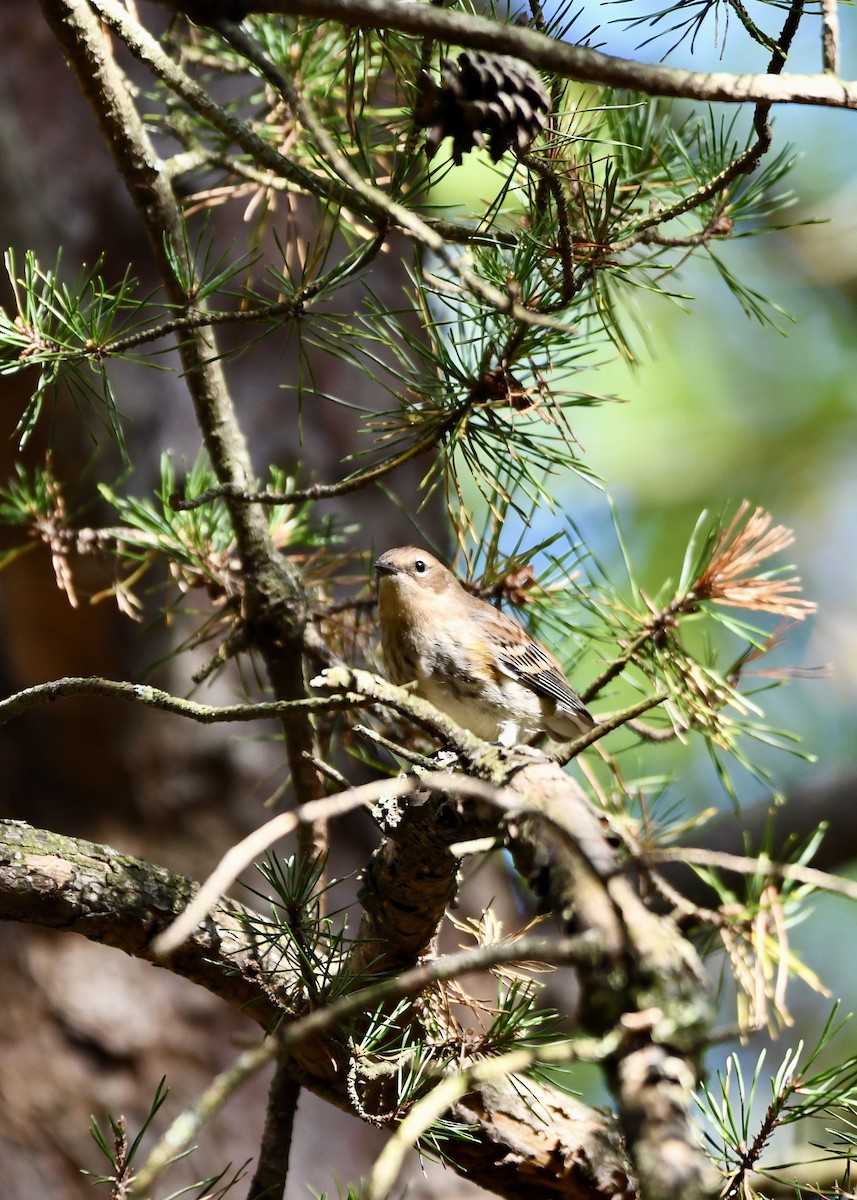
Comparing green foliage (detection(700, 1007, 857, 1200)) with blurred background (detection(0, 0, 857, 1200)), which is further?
blurred background (detection(0, 0, 857, 1200))

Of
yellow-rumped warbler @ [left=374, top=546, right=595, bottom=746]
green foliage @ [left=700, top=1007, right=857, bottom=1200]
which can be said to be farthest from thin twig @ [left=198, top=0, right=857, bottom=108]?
yellow-rumped warbler @ [left=374, top=546, right=595, bottom=746]

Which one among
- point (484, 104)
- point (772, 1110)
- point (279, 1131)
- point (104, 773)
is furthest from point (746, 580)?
point (104, 773)

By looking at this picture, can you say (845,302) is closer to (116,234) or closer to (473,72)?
(116,234)

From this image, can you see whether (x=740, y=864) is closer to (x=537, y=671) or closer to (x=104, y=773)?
(x=537, y=671)

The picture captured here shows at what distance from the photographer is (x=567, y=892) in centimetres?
90

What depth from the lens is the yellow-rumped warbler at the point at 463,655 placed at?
8.57ft

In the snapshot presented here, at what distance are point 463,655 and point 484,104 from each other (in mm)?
1665

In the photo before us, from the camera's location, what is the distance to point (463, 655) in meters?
2.75

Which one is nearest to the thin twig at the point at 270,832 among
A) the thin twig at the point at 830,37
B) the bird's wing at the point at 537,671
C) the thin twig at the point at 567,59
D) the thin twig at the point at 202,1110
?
the thin twig at the point at 202,1110

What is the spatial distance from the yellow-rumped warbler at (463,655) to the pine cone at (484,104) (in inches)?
51.5

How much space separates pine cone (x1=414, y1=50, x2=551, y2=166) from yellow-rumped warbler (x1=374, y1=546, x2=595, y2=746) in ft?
4.29

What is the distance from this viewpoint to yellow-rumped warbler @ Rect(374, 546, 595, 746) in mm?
2611

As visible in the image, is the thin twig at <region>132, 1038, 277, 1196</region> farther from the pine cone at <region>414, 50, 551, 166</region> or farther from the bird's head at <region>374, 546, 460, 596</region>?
the bird's head at <region>374, 546, 460, 596</region>

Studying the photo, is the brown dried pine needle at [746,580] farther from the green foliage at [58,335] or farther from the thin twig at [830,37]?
the green foliage at [58,335]
